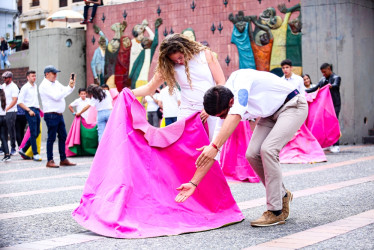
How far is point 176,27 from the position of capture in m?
20.3

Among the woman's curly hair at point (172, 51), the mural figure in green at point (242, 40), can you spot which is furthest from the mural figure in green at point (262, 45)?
the woman's curly hair at point (172, 51)

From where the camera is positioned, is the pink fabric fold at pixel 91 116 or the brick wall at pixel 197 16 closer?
the pink fabric fold at pixel 91 116

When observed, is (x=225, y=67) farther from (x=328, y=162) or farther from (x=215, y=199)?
(x=215, y=199)

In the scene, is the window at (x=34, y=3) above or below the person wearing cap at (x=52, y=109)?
above

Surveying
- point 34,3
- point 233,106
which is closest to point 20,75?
point 233,106

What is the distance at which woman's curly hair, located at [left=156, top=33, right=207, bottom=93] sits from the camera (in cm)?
665

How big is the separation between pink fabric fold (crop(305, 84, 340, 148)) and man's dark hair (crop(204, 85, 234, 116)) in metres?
8.99

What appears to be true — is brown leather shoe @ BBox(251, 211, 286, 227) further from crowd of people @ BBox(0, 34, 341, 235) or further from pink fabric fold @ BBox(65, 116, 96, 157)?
pink fabric fold @ BBox(65, 116, 96, 157)

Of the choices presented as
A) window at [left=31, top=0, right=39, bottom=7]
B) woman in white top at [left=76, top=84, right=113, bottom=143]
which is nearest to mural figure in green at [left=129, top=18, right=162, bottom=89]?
woman in white top at [left=76, top=84, right=113, bottom=143]

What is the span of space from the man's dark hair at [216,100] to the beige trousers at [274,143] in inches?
30.7

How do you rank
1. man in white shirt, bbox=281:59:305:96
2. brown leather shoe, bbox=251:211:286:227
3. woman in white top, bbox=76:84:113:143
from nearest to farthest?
brown leather shoe, bbox=251:211:286:227 < man in white shirt, bbox=281:59:305:96 < woman in white top, bbox=76:84:113:143

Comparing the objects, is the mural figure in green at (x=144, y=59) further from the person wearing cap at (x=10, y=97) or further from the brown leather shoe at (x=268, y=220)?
the brown leather shoe at (x=268, y=220)

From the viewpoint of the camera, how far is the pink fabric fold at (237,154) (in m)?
9.64

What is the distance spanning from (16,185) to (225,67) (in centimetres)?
1010
